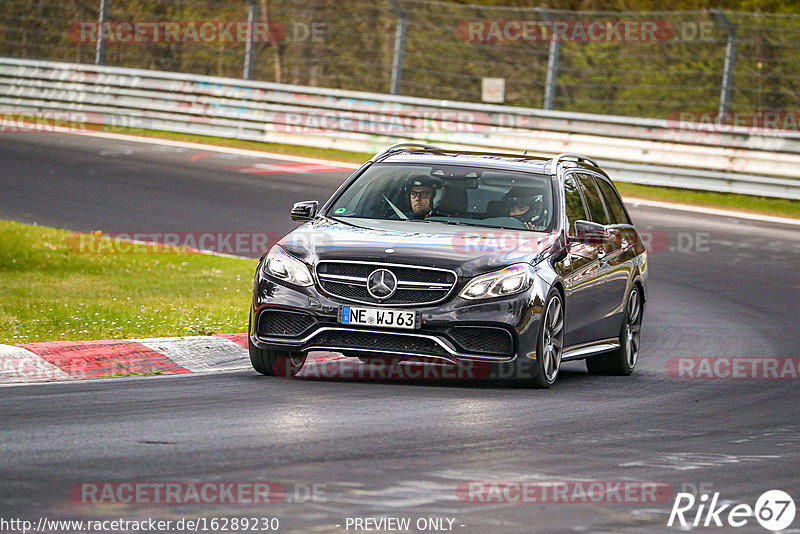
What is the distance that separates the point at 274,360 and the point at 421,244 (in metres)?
1.28

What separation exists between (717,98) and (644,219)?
17.7 ft

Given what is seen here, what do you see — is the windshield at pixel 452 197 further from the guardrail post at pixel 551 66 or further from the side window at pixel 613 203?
the guardrail post at pixel 551 66

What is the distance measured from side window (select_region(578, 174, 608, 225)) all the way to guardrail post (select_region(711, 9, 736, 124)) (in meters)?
13.1

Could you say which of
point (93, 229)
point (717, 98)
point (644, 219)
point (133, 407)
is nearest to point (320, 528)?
point (133, 407)

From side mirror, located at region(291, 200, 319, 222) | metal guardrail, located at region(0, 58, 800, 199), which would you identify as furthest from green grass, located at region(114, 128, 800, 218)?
side mirror, located at region(291, 200, 319, 222)

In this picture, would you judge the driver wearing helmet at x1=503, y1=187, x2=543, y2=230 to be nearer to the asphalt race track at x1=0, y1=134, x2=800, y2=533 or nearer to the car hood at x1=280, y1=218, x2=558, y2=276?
the car hood at x1=280, y1=218, x2=558, y2=276

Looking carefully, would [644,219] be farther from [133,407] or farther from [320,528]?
[320,528]

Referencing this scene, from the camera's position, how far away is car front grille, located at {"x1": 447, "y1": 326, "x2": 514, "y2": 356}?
9523 millimetres

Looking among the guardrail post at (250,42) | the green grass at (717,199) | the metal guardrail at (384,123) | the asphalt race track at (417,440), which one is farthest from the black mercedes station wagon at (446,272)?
the guardrail post at (250,42)

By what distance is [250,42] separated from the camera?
28.3 m

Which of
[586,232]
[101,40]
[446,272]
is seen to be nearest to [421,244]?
[446,272]

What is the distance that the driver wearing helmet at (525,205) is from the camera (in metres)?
10.7

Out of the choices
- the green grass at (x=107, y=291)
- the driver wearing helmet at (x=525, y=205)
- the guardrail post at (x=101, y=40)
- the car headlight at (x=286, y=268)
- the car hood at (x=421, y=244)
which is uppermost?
the guardrail post at (x=101, y=40)

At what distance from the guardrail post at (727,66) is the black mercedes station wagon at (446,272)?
13676mm
